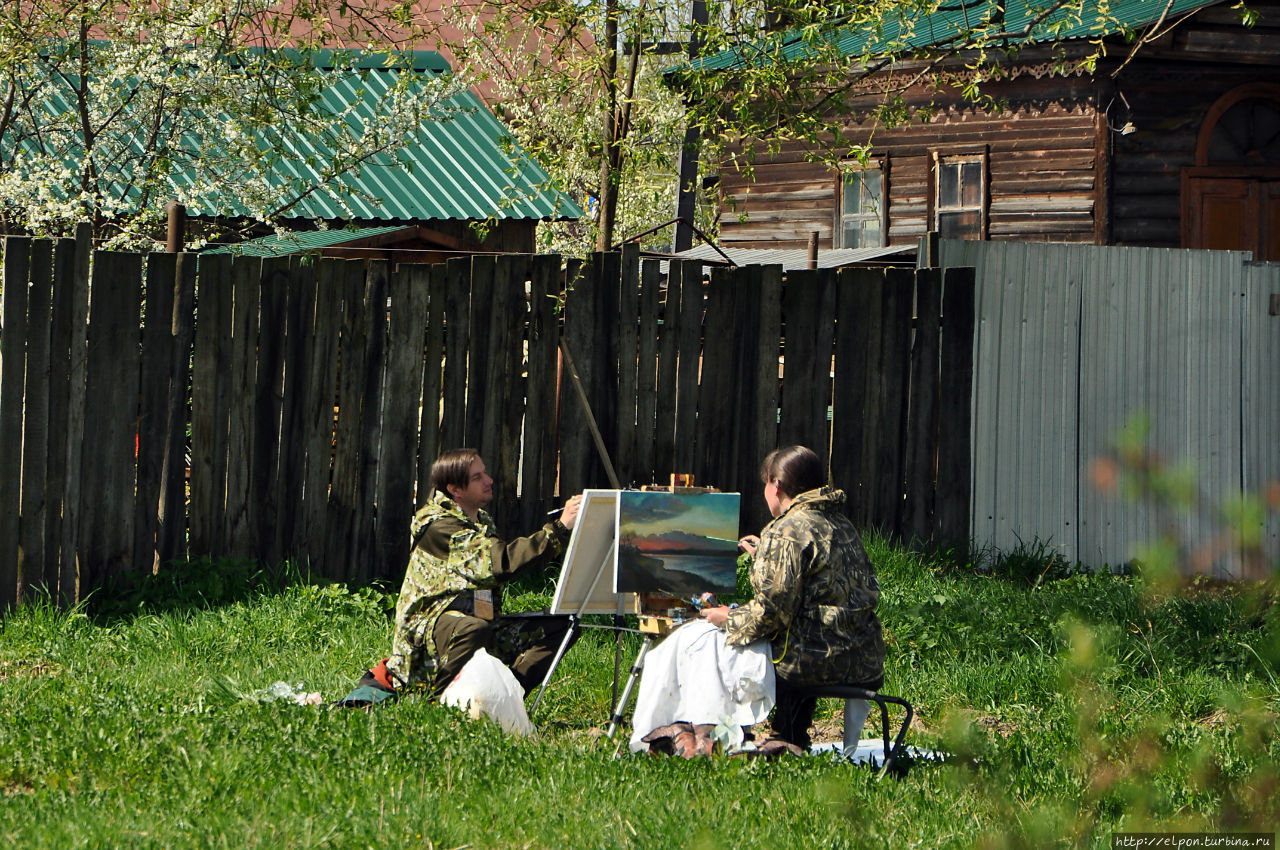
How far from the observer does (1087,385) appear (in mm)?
8695

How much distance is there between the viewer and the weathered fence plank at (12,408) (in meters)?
7.02

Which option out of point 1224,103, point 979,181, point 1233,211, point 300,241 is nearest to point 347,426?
point 300,241

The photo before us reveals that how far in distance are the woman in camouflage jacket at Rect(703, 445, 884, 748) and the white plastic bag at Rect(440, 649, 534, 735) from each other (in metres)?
0.87

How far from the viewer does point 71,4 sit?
1055cm

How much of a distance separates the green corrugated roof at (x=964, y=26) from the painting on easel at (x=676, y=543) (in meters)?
4.64

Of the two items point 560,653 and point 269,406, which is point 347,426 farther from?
point 560,653

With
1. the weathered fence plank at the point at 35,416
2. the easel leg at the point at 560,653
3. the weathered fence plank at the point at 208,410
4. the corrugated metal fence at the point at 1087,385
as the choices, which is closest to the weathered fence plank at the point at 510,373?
the weathered fence plank at the point at 208,410

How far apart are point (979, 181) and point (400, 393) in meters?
11.6

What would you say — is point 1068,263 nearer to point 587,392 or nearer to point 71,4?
point 587,392

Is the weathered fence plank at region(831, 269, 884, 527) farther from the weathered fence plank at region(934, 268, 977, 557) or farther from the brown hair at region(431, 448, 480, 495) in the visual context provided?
the brown hair at region(431, 448, 480, 495)

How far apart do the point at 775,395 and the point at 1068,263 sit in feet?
6.92

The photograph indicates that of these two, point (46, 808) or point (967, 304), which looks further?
point (967, 304)

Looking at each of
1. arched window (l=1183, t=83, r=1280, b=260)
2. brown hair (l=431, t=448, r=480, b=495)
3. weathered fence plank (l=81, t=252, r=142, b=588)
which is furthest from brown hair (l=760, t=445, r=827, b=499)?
arched window (l=1183, t=83, r=1280, b=260)

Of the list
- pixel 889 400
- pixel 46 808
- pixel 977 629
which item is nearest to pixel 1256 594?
pixel 46 808
